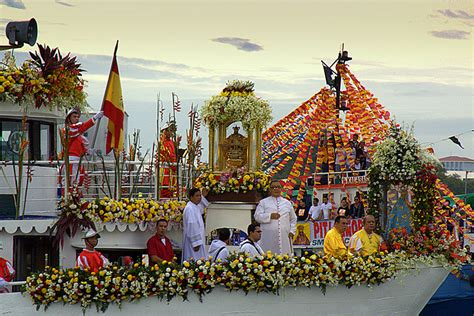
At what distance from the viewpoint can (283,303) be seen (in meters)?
14.1

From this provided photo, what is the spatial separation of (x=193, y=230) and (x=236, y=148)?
2.22m

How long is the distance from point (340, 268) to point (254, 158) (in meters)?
2.97

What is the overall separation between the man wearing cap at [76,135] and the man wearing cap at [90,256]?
1.46m

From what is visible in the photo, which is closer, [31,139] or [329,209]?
[31,139]

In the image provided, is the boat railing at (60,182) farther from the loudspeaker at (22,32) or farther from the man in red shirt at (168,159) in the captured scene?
the loudspeaker at (22,32)

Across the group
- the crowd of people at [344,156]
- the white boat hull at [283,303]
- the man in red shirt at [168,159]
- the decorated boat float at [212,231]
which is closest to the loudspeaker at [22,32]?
the decorated boat float at [212,231]

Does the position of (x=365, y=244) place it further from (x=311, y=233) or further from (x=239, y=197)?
(x=311, y=233)

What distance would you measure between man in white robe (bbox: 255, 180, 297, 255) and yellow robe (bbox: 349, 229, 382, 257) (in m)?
1.05

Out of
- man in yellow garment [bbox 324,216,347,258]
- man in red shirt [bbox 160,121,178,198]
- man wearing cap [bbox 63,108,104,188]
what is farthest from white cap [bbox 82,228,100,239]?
man in yellow garment [bbox 324,216,347,258]

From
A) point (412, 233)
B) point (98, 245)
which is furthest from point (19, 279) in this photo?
point (412, 233)

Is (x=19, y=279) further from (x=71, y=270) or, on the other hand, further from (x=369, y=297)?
(x=369, y=297)

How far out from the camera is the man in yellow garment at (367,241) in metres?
15.6

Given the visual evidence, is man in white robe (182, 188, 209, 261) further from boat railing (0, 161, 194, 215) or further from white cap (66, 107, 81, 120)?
white cap (66, 107, 81, 120)

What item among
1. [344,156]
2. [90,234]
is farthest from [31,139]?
[344,156]
